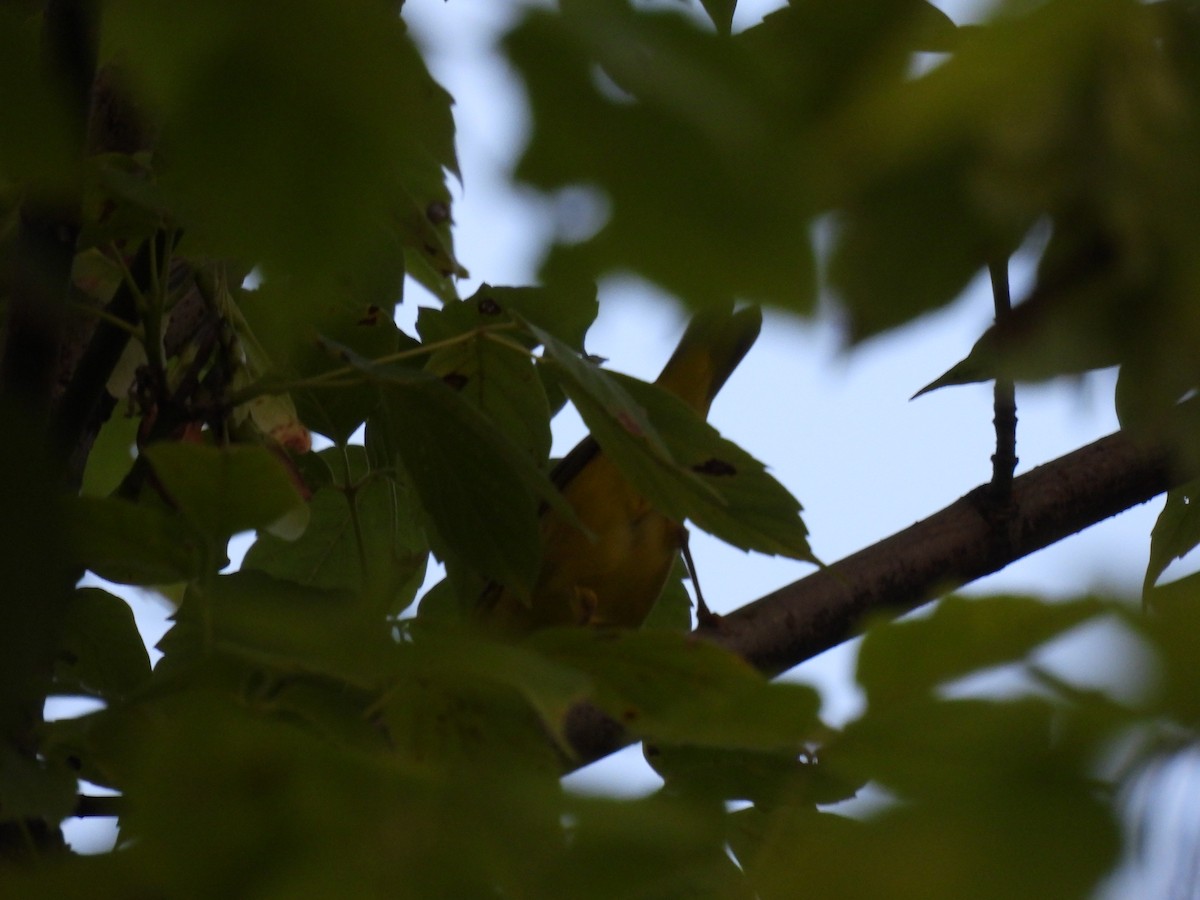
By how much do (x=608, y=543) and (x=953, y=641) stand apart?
210 centimetres

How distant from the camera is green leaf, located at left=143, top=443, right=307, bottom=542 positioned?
1003mm

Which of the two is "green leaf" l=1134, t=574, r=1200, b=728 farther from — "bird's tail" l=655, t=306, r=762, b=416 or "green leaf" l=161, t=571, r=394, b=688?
"bird's tail" l=655, t=306, r=762, b=416

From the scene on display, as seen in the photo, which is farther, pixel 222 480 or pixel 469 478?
pixel 469 478

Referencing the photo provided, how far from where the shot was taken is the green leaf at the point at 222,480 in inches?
39.5

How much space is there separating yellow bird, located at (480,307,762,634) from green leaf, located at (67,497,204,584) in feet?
5.56

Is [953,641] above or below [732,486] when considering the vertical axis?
below

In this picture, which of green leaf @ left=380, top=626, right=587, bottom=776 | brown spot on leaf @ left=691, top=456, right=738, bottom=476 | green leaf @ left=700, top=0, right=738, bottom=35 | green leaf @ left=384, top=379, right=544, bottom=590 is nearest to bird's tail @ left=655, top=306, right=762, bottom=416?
brown spot on leaf @ left=691, top=456, right=738, bottom=476

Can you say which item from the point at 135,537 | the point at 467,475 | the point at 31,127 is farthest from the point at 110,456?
the point at 31,127

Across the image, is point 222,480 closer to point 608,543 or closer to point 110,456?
point 110,456

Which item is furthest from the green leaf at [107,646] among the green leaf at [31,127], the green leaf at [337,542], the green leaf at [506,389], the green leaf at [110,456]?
the green leaf at [31,127]

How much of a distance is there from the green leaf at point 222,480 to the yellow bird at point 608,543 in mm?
1732

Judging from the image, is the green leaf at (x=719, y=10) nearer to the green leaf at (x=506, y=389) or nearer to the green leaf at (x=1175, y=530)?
the green leaf at (x=506, y=389)

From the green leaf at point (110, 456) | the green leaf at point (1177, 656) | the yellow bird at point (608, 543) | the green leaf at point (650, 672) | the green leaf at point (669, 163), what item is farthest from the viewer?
the yellow bird at point (608, 543)

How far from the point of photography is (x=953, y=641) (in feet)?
2.52
